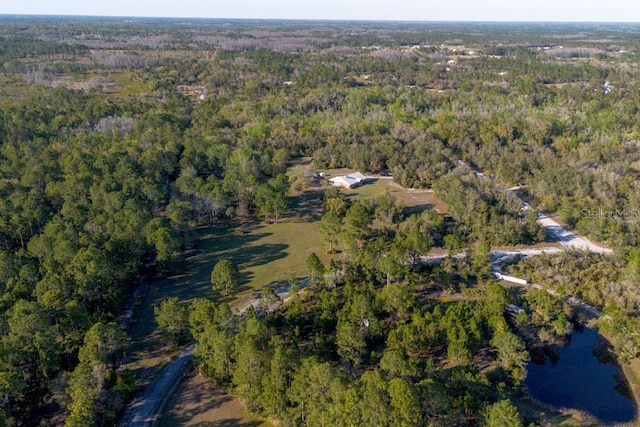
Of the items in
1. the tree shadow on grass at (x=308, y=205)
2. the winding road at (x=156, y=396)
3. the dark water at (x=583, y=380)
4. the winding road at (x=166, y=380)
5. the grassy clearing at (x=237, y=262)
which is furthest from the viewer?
the tree shadow on grass at (x=308, y=205)

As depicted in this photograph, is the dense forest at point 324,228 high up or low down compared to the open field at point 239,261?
up

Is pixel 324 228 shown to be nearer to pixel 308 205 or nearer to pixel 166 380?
pixel 308 205

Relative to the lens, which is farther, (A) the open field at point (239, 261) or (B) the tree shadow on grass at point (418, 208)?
(B) the tree shadow on grass at point (418, 208)

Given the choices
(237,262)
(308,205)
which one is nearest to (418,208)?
(308,205)

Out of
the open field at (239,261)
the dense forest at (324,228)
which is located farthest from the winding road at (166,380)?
the dense forest at (324,228)

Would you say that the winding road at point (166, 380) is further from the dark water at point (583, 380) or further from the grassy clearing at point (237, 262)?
the dark water at point (583, 380)

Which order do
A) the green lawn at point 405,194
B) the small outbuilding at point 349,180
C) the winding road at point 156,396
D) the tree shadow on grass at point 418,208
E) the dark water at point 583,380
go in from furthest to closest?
1. the small outbuilding at point 349,180
2. the green lawn at point 405,194
3. the tree shadow on grass at point 418,208
4. the dark water at point 583,380
5. the winding road at point 156,396

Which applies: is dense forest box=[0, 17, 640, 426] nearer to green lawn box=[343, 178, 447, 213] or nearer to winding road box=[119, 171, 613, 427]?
winding road box=[119, 171, 613, 427]
